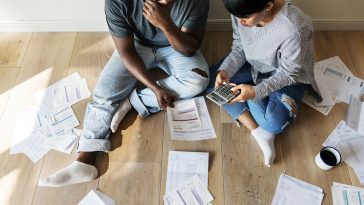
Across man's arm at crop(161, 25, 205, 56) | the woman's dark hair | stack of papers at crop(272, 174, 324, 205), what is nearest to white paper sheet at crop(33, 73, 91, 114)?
man's arm at crop(161, 25, 205, 56)

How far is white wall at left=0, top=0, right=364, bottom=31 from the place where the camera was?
1.71 m

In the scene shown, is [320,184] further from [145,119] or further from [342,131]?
[145,119]

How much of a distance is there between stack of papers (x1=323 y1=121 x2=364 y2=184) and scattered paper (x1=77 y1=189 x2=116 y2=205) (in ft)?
3.03

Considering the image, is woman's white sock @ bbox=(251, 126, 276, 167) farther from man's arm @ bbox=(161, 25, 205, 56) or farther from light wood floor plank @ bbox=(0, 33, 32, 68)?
light wood floor plank @ bbox=(0, 33, 32, 68)

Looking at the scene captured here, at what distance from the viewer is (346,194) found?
1.25m

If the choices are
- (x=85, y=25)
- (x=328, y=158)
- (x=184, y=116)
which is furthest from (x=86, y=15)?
(x=328, y=158)

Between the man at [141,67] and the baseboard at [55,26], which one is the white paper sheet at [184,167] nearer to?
the man at [141,67]

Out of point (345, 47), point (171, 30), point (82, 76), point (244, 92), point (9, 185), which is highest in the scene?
point (171, 30)

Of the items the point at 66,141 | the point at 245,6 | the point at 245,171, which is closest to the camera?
the point at 245,6

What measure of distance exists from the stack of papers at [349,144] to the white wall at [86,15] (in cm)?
65

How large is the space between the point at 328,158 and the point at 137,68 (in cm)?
87

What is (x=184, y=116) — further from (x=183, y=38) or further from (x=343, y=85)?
(x=343, y=85)

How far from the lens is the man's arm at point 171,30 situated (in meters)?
1.22

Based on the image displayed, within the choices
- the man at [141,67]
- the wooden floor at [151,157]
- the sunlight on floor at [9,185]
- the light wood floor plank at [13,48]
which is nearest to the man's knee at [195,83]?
the man at [141,67]
